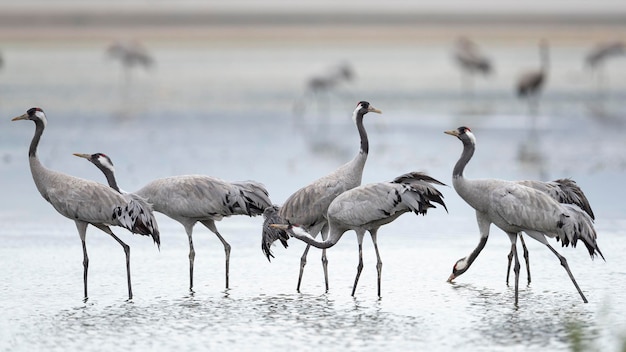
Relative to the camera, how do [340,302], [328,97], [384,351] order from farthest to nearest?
1. [328,97]
2. [340,302]
3. [384,351]

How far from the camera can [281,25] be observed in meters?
82.9

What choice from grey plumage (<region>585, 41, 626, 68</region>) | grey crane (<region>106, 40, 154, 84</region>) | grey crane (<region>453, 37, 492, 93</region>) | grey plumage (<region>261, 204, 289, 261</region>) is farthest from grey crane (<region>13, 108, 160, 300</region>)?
grey crane (<region>106, 40, 154, 84</region>)

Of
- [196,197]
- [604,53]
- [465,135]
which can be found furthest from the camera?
[604,53]

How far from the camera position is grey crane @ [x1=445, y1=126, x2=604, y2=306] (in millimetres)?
8227

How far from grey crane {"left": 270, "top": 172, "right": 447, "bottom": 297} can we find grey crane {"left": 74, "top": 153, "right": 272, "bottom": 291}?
56 centimetres

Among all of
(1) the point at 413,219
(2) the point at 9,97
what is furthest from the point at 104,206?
(2) the point at 9,97

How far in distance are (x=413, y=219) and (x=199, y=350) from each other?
16.9 feet

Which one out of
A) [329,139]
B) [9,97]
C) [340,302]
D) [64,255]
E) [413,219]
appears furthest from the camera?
[9,97]

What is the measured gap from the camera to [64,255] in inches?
393

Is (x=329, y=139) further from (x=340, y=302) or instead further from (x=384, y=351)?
(x=384, y=351)

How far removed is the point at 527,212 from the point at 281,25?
7561cm

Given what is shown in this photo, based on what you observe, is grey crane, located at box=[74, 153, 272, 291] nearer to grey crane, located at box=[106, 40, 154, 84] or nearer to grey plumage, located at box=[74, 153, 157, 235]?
grey plumage, located at box=[74, 153, 157, 235]

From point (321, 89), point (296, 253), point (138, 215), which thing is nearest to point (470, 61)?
point (321, 89)

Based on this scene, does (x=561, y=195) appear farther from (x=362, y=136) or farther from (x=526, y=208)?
(x=362, y=136)
